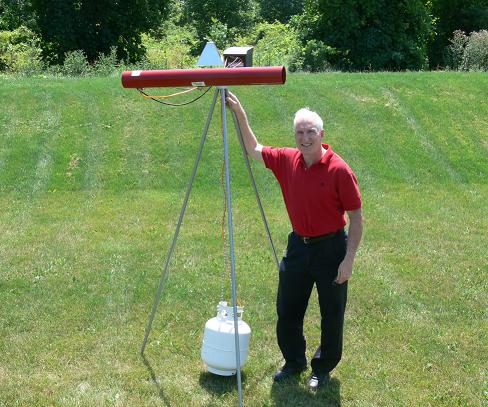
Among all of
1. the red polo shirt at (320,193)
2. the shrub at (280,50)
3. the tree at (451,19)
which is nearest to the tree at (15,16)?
the shrub at (280,50)

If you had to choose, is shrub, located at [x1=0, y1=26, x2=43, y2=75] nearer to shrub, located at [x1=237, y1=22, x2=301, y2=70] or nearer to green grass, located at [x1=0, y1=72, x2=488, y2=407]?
green grass, located at [x1=0, y1=72, x2=488, y2=407]

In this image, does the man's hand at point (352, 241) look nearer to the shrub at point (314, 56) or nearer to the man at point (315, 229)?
the man at point (315, 229)

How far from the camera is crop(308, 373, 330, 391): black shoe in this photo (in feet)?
14.4

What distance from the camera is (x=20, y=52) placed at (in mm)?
20531

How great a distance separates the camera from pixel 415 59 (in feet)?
74.3

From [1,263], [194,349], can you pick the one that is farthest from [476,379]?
[1,263]

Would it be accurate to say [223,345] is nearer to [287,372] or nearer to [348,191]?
[287,372]

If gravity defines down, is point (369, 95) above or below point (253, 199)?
above

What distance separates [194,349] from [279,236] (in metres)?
2.79

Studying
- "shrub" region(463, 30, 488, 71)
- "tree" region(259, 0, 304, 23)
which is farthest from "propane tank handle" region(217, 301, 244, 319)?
"tree" region(259, 0, 304, 23)

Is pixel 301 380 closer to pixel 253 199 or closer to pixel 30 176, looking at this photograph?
pixel 253 199

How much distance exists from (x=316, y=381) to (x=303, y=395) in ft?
0.47

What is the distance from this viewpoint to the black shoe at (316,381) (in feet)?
14.4

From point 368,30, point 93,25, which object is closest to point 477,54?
point 368,30
